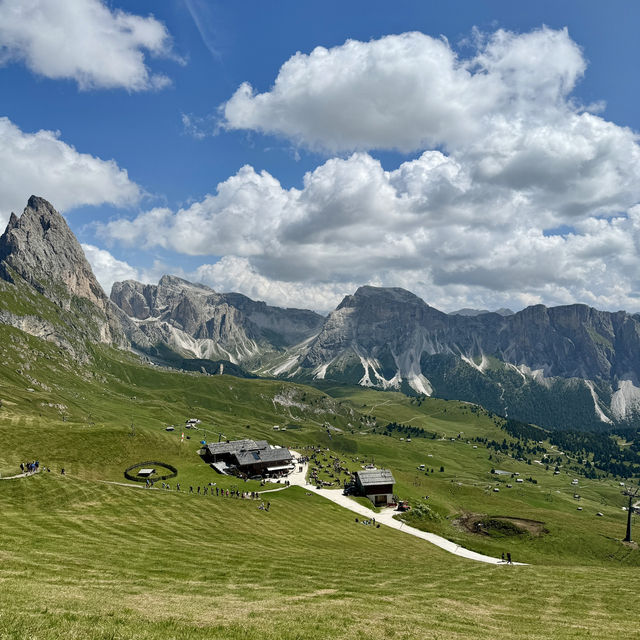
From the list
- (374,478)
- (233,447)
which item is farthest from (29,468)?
(374,478)

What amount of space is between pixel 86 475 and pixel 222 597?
8991 centimetres

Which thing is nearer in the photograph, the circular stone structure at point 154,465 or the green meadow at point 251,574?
the green meadow at point 251,574

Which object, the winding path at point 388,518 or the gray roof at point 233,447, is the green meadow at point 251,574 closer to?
the winding path at point 388,518

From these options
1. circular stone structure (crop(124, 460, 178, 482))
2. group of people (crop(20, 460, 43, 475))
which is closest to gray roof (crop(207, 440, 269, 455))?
circular stone structure (crop(124, 460, 178, 482))

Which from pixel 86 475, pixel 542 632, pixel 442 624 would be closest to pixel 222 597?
pixel 442 624

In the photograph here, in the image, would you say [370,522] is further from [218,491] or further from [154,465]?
[154,465]

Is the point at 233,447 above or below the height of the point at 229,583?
below

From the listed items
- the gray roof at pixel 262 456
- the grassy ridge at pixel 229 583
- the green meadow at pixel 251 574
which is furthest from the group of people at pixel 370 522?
the gray roof at pixel 262 456

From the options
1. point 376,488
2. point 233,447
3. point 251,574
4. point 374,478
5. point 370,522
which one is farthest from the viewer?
point 233,447

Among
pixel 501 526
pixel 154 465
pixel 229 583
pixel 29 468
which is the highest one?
pixel 229 583

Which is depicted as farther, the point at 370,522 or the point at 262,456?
the point at 262,456

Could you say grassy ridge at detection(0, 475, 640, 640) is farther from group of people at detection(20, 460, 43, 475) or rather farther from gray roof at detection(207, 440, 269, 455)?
gray roof at detection(207, 440, 269, 455)

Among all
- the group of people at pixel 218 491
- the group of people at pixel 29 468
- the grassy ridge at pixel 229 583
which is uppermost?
the grassy ridge at pixel 229 583

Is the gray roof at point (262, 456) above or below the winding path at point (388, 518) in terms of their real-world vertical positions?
above
